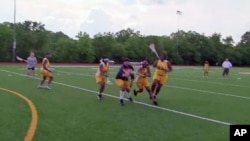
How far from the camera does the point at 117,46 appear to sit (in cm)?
8950

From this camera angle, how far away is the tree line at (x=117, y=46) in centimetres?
7750

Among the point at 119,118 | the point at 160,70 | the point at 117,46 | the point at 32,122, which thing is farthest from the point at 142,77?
the point at 117,46

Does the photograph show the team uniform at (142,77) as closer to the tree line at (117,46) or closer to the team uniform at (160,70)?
the team uniform at (160,70)

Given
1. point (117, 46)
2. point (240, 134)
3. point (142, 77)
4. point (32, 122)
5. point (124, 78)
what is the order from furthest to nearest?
1. point (117, 46)
2. point (142, 77)
3. point (124, 78)
4. point (32, 122)
5. point (240, 134)

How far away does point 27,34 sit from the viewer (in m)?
77.6

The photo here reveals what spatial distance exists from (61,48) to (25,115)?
7212 cm

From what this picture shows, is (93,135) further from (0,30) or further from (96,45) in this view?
(96,45)

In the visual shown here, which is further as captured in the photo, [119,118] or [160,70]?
[160,70]

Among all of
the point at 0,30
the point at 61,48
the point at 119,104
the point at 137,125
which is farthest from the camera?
the point at 61,48

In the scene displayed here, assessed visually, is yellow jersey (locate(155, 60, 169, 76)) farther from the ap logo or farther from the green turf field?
the ap logo

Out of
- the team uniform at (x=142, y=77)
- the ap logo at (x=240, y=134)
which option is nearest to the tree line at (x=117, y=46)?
the team uniform at (x=142, y=77)

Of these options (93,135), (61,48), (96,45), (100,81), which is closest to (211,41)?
(96,45)

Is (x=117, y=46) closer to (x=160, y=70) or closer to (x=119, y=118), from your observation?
(x=160, y=70)

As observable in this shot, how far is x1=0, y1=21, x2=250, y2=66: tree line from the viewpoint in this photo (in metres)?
77.5
